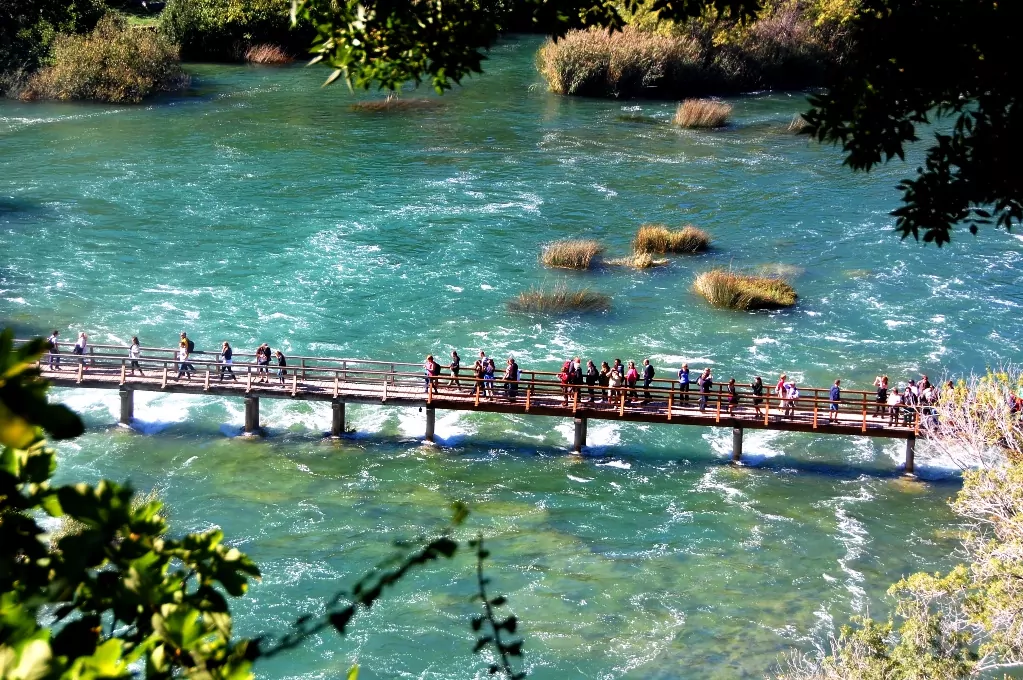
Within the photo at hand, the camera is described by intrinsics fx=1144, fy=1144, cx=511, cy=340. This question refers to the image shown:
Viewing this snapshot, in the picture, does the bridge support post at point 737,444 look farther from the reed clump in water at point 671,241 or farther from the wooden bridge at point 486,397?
the reed clump in water at point 671,241

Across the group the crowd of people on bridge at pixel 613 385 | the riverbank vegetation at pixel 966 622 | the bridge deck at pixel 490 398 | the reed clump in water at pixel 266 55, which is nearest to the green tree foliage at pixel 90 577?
the riverbank vegetation at pixel 966 622

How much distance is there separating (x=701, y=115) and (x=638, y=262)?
19484 millimetres

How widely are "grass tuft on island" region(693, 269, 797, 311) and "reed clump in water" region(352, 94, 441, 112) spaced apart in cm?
2747

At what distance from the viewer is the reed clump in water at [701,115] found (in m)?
55.9

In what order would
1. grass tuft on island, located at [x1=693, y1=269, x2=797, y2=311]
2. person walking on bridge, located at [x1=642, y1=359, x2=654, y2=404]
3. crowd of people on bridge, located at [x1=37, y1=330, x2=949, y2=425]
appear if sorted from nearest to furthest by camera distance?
crowd of people on bridge, located at [x1=37, y1=330, x2=949, y2=425], person walking on bridge, located at [x1=642, y1=359, x2=654, y2=404], grass tuft on island, located at [x1=693, y1=269, x2=797, y2=311]

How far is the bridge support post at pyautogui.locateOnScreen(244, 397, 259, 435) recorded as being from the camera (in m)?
28.5

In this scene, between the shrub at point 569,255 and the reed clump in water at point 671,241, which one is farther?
the reed clump in water at point 671,241

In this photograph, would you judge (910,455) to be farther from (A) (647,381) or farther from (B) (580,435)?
(B) (580,435)

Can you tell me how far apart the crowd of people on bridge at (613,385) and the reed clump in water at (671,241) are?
11.7 m

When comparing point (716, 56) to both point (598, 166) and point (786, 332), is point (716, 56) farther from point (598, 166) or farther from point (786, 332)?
point (786, 332)

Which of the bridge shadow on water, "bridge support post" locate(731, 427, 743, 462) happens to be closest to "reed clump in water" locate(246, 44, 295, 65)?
the bridge shadow on water

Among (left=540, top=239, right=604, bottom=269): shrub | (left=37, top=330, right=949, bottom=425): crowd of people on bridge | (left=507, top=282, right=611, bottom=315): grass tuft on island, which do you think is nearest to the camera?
(left=37, top=330, right=949, bottom=425): crowd of people on bridge

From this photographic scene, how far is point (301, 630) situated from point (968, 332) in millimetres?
32143

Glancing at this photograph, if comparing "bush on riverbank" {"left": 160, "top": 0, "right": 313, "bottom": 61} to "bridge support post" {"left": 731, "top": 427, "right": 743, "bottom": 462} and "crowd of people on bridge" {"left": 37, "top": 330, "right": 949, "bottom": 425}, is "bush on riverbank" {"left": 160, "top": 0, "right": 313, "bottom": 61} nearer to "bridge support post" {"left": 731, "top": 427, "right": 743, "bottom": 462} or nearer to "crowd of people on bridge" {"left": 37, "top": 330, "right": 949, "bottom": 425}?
"crowd of people on bridge" {"left": 37, "top": 330, "right": 949, "bottom": 425}
